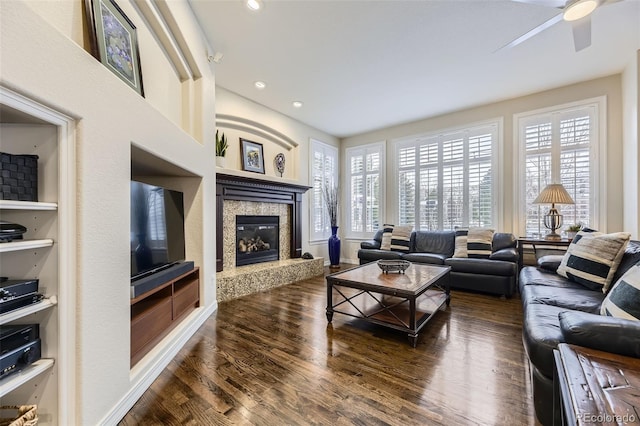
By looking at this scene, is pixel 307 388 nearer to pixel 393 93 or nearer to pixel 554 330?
pixel 554 330

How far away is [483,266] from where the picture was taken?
362 cm

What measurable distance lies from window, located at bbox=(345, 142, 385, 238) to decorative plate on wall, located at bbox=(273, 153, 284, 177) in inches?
70.4

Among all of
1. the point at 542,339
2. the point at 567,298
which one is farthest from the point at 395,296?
the point at 567,298

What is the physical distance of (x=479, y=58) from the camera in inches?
123

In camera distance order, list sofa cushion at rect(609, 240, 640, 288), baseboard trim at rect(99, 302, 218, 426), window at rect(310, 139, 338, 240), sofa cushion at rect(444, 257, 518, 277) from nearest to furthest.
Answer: baseboard trim at rect(99, 302, 218, 426) < sofa cushion at rect(609, 240, 640, 288) < sofa cushion at rect(444, 257, 518, 277) < window at rect(310, 139, 338, 240)

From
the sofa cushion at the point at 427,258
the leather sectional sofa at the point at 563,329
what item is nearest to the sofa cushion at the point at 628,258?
the leather sectional sofa at the point at 563,329

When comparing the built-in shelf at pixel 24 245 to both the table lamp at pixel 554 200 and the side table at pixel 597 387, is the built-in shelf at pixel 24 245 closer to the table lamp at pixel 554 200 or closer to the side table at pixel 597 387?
the side table at pixel 597 387

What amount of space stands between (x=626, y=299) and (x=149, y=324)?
9.39 ft

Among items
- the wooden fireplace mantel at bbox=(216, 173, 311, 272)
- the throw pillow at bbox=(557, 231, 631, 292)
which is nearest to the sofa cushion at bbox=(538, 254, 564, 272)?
the throw pillow at bbox=(557, 231, 631, 292)

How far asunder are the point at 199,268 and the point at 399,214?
3961 mm

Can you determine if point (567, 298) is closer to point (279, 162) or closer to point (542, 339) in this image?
point (542, 339)

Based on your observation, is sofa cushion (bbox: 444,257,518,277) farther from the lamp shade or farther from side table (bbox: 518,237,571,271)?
the lamp shade

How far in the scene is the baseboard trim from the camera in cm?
143

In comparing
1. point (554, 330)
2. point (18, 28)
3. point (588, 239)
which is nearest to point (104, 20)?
point (18, 28)
